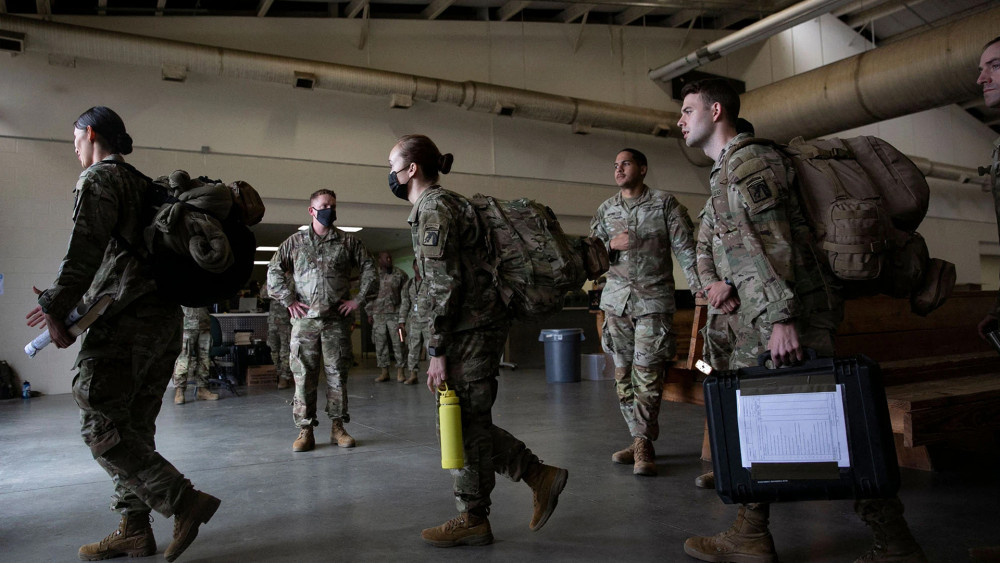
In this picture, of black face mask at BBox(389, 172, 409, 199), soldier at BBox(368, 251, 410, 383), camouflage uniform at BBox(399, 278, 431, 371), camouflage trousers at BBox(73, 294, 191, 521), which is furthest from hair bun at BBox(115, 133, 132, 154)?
soldier at BBox(368, 251, 410, 383)

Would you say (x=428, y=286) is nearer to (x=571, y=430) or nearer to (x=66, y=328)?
(x=66, y=328)

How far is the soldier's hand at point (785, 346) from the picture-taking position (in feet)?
6.82

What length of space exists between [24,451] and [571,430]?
3.90 meters

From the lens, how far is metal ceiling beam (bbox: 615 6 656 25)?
460 inches

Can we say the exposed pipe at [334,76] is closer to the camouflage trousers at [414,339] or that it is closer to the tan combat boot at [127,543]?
the camouflage trousers at [414,339]

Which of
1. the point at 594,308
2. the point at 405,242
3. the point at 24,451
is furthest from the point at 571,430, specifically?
the point at 405,242

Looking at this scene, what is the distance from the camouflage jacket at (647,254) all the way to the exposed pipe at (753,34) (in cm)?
624

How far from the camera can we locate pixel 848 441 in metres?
1.95

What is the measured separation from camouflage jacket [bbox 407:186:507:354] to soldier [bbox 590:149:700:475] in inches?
56.6

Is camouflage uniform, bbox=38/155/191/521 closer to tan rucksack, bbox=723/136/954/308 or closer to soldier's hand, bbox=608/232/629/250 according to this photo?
tan rucksack, bbox=723/136/954/308

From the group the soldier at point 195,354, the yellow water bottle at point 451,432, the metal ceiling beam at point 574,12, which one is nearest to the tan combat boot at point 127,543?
the yellow water bottle at point 451,432

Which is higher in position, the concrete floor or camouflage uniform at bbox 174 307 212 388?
camouflage uniform at bbox 174 307 212 388

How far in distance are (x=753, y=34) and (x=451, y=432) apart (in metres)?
9.20

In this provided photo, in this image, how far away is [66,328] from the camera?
94.3 inches
